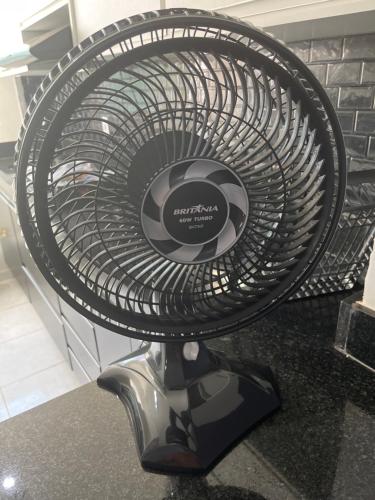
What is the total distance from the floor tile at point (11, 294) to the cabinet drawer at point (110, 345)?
178 cm

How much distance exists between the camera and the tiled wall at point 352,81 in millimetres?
967

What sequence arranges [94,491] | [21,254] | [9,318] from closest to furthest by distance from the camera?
[94,491], [21,254], [9,318]

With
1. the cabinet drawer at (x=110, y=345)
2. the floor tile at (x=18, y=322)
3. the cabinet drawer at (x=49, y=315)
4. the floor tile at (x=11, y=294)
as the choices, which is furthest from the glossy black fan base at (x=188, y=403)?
the floor tile at (x=11, y=294)

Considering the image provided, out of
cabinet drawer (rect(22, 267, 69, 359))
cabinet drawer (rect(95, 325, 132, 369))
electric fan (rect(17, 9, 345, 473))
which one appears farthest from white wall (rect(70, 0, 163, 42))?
cabinet drawer (rect(22, 267, 69, 359))

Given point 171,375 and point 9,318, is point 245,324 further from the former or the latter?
point 9,318

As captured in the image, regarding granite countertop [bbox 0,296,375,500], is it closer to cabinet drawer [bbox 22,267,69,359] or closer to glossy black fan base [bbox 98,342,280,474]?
glossy black fan base [bbox 98,342,280,474]

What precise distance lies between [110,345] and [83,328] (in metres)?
0.25

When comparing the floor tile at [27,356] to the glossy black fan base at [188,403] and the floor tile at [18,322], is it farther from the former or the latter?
the glossy black fan base at [188,403]

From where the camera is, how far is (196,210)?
43cm

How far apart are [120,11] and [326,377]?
3.51 ft

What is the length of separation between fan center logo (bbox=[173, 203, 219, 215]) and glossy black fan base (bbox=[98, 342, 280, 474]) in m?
0.24

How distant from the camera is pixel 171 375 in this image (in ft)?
1.98

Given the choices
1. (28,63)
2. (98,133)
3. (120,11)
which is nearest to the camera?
(98,133)

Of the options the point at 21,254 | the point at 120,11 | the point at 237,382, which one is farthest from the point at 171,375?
the point at 21,254
